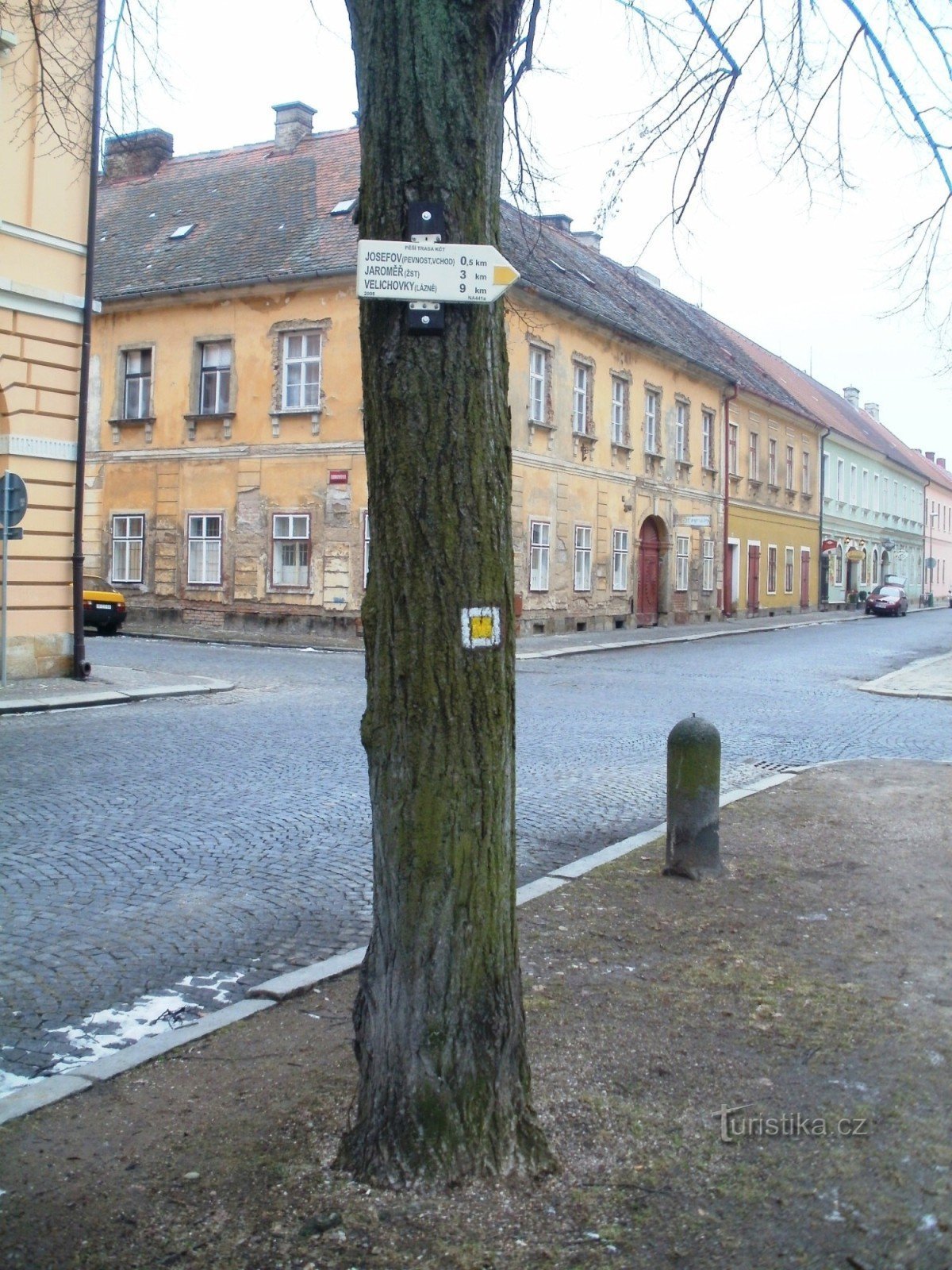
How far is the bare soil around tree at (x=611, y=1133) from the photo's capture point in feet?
9.88

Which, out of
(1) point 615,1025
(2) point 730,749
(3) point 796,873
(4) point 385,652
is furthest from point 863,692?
(4) point 385,652

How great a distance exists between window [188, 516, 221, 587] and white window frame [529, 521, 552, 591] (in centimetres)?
715

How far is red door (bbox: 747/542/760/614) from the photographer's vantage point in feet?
143

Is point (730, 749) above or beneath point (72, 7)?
Result: beneath

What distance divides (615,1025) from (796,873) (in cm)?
262

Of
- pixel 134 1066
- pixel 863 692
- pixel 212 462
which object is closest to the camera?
pixel 134 1066

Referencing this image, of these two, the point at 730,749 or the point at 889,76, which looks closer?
the point at 889,76

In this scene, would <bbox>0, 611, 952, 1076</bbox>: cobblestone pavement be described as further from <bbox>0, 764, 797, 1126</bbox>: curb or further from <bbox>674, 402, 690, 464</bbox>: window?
<bbox>674, 402, 690, 464</bbox>: window

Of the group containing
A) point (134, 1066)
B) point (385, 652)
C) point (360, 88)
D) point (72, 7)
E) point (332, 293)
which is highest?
point (332, 293)

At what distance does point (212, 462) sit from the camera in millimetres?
28094

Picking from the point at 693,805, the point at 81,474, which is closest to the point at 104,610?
the point at 81,474

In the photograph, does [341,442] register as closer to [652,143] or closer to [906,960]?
[652,143]

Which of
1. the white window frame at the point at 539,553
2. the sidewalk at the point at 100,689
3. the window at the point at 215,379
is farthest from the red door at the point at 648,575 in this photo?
the sidewalk at the point at 100,689

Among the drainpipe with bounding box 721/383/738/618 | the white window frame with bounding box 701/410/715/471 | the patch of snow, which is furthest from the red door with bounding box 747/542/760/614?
the patch of snow
